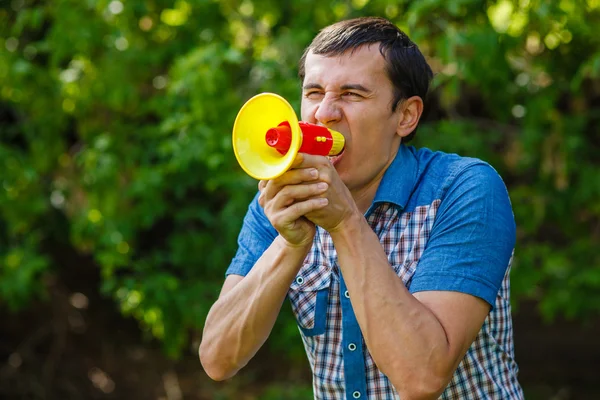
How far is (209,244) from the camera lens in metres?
4.63

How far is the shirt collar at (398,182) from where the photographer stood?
2.29m

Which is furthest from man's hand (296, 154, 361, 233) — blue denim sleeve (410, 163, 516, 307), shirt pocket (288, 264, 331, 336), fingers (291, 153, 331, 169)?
shirt pocket (288, 264, 331, 336)

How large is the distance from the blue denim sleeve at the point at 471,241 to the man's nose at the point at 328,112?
1.29 feet

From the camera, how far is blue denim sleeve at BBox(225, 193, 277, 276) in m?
2.42

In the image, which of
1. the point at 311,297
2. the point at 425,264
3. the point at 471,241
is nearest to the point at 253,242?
the point at 311,297

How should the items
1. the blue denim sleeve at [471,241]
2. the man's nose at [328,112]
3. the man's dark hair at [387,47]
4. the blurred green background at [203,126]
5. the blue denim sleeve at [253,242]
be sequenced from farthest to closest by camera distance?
the blurred green background at [203,126]
the blue denim sleeve at [253,242]
the man's dark hair at [387,47]
the man's nose at [328,112]
the blue denim sleeve at [471,241]

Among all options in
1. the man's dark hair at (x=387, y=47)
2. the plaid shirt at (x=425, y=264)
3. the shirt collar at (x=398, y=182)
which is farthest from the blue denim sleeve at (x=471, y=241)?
the man's dark hair at (x=387, y=47)

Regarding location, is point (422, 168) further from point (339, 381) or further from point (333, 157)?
point (339, 381)

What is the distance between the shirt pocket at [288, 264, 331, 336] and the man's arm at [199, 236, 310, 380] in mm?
141

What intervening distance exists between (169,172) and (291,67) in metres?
0.93

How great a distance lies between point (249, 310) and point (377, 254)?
0.44 m

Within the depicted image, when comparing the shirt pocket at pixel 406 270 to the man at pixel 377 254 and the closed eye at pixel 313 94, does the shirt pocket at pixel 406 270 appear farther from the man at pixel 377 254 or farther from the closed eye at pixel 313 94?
the closed eye at pixel 313 94

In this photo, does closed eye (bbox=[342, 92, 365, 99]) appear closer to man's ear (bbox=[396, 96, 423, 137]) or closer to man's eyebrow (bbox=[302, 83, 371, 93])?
man's eyebrow (bbox=[302, 83, 371, 93])

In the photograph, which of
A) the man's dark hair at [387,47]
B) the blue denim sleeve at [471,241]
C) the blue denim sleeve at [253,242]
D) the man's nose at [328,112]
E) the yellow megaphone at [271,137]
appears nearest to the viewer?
the yellow megaphone at [271,137]
